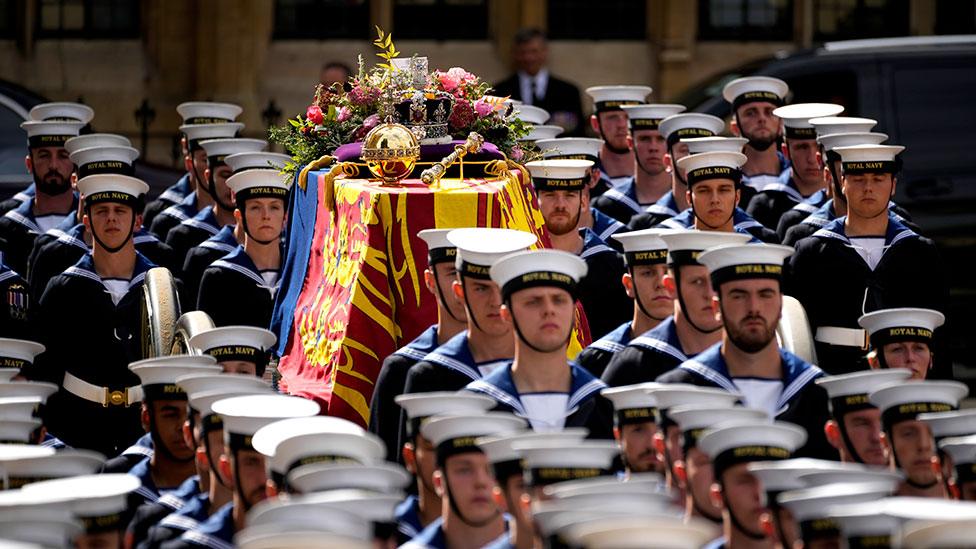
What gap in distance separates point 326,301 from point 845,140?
276 cm

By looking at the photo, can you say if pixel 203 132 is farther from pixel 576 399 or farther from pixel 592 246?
pixel 576 399

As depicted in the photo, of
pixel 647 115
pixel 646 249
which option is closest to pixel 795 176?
pixel 647 115

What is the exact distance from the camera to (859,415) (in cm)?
838

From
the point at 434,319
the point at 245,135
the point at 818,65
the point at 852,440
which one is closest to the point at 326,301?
the point at 434,319

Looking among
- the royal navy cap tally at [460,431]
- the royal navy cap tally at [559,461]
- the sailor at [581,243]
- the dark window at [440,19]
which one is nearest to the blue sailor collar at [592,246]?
the sailor at [581,243]

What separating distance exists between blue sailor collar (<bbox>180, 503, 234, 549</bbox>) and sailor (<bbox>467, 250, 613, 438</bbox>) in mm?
1161

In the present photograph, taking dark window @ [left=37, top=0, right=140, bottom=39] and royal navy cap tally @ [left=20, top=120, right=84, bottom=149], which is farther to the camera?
dark window @ [left=37, top=0, right=140, bottom=39]

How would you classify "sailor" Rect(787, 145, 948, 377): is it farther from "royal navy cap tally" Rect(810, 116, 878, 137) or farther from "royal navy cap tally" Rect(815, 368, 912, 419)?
"royal navy cap tally" Rect(815, 368, 912, 419)

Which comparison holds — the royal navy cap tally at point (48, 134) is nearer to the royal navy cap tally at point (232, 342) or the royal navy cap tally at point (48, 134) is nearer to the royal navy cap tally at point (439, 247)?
the royal navy cap tally at point (232, 342)

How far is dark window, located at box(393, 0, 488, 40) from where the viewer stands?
20562 millimetres

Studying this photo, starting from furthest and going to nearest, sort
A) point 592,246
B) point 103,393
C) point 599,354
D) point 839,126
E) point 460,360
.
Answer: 1. point 839,126
2. point 592,246
3. point 103,393
4. point 599,354
5. point 460,360

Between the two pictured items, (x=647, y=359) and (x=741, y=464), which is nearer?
(x=741, y=464)

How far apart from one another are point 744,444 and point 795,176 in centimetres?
560

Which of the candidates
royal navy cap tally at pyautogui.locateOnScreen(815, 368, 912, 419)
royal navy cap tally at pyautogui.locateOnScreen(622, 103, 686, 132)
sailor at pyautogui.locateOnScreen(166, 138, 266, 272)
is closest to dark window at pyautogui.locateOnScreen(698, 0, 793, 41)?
royal navy cap tally at pyautogui.locateOnScreen(622, 103, 686, 132)
